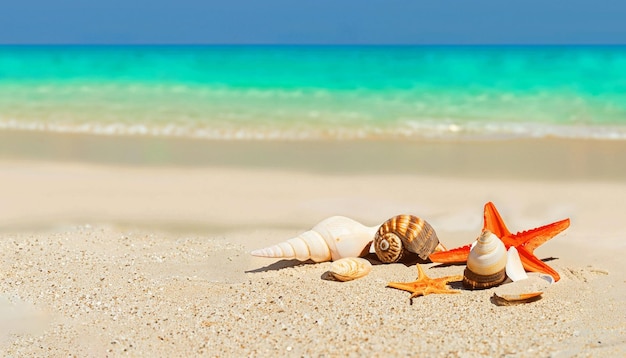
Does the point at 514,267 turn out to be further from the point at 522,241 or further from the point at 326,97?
the point at 326,97

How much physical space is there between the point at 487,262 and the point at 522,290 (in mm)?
224

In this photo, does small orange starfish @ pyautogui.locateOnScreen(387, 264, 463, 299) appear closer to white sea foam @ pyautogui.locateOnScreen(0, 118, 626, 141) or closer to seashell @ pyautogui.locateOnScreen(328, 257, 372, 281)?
seashell @ pyautogui.locateOnScreen(328, 257, 372, 281)

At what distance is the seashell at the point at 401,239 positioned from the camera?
170 inches

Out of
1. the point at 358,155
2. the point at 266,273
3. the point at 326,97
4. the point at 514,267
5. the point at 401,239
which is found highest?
the point at 326,97

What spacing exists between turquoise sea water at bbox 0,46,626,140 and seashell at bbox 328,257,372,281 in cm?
708

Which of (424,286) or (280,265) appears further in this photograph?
(280,265)

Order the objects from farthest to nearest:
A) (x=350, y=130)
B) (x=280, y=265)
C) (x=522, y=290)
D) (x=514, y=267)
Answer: (x=350, y=130) → (x=280, y=265) → (x=514, y=267) → (x=522, y=290)

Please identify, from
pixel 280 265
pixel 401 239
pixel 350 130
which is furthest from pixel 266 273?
pixel 350 130

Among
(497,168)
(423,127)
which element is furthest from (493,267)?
(423,127)

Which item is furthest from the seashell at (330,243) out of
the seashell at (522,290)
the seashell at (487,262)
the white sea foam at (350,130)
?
the white sea foam at (350,130)

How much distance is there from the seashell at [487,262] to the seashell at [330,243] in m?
0.78

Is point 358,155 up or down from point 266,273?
up

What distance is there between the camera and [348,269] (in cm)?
413

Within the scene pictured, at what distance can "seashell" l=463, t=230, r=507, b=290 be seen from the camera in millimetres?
3787
